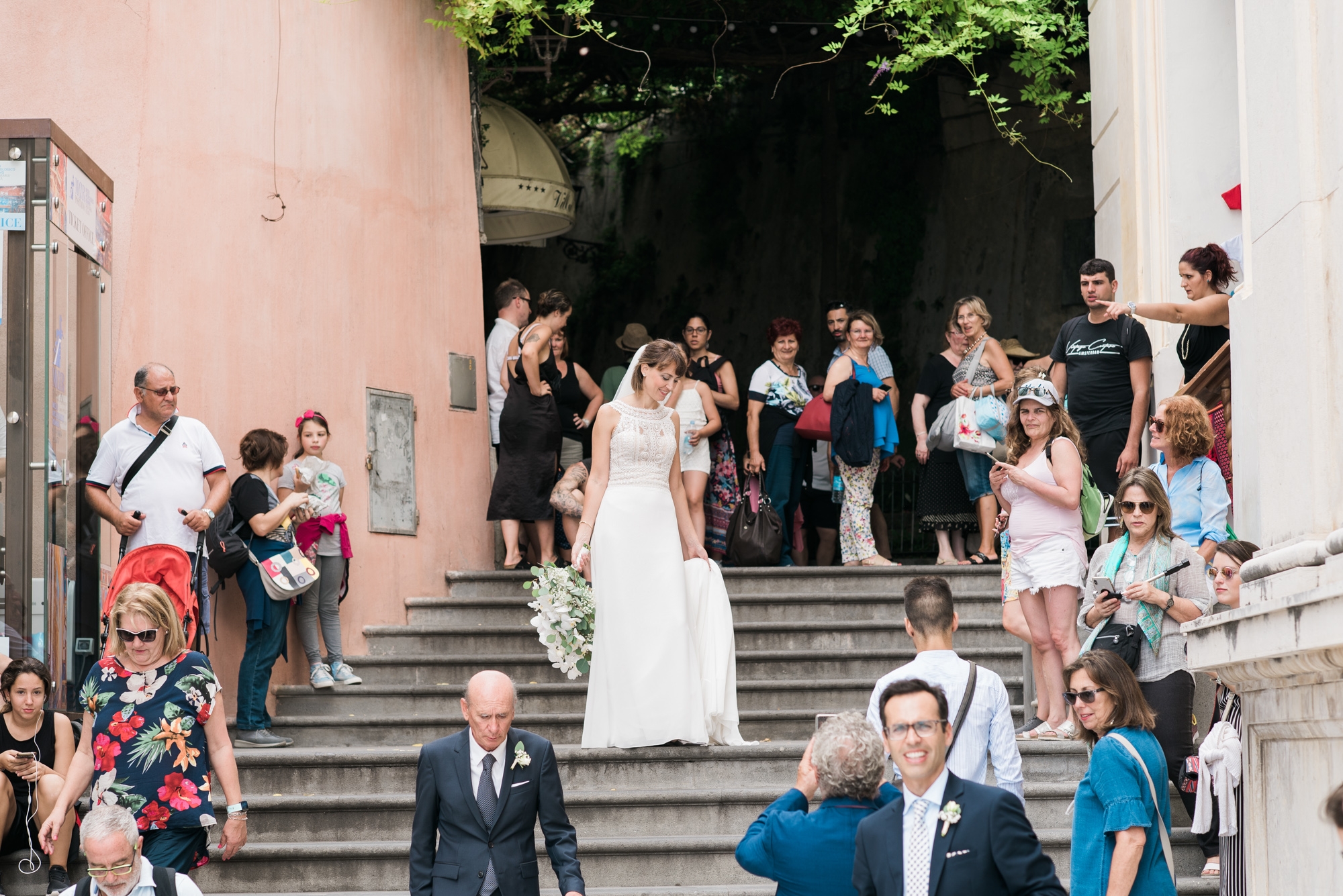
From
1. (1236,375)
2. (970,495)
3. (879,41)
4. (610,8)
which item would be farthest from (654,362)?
(879,41)

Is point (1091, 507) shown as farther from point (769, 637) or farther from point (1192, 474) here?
point (769, 637)

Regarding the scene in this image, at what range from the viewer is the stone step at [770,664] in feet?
28.9

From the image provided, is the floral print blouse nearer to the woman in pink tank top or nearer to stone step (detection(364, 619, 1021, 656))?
the woman in pink tank top

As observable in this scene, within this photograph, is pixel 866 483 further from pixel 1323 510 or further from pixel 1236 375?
pixel 1323 510

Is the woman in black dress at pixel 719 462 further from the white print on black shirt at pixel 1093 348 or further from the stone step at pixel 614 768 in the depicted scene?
the stone step at pixel 614 768

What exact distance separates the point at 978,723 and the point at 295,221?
638 centimetres

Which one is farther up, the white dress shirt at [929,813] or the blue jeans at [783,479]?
the blue jeans at [783,479]

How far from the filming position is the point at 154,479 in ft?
25.7

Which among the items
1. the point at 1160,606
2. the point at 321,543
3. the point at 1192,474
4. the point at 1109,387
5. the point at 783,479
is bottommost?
the point at 1160,606

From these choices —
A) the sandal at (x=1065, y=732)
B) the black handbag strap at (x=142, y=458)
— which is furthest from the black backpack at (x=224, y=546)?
the sandal at (x=1065, y=732)

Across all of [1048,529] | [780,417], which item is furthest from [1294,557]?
[780,417]

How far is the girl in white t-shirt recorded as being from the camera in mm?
9094

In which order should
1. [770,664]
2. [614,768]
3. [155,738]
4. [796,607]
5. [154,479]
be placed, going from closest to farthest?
1. [155,738]
2. [614,768]
3. [154,479]
4. [770,664]
5. [796,607]

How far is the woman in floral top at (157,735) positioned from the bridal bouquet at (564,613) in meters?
2.56
